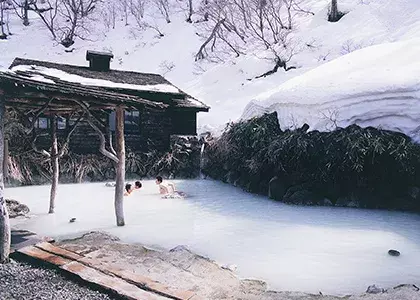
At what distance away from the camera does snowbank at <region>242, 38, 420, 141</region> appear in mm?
9398

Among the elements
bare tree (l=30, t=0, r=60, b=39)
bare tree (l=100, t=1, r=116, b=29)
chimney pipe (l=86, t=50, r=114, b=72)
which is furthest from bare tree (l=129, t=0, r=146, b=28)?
chimney pipe (l=86, t=50, r=114, b=72)

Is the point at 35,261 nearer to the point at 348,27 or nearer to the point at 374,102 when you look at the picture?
the point at 374,102

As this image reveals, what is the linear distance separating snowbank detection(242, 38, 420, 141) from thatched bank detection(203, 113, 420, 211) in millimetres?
397

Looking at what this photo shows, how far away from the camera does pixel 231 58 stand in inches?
992

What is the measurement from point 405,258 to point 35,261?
5.31 metres

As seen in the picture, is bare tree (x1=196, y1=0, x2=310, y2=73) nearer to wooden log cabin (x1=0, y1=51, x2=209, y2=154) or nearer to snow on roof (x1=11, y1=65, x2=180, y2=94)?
wooden log cabin (x1=0, y1=51, x2=209, y2=154)

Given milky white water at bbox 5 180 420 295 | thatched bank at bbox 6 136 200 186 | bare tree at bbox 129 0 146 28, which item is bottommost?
milky white water at bbox 5 180 420 295

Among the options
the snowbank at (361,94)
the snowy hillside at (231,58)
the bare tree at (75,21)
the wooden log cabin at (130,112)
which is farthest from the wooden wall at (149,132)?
the bare tree at (75,21)

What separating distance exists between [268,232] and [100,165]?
8.21 meters

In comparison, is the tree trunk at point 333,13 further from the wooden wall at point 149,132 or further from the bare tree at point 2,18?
the bare tree at point 2,18

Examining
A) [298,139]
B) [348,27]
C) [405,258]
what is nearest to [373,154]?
[298,139]

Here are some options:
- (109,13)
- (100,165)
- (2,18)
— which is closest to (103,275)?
(100,165)

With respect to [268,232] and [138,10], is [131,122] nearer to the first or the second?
[268,232]

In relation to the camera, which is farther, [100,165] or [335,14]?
[335,14]
